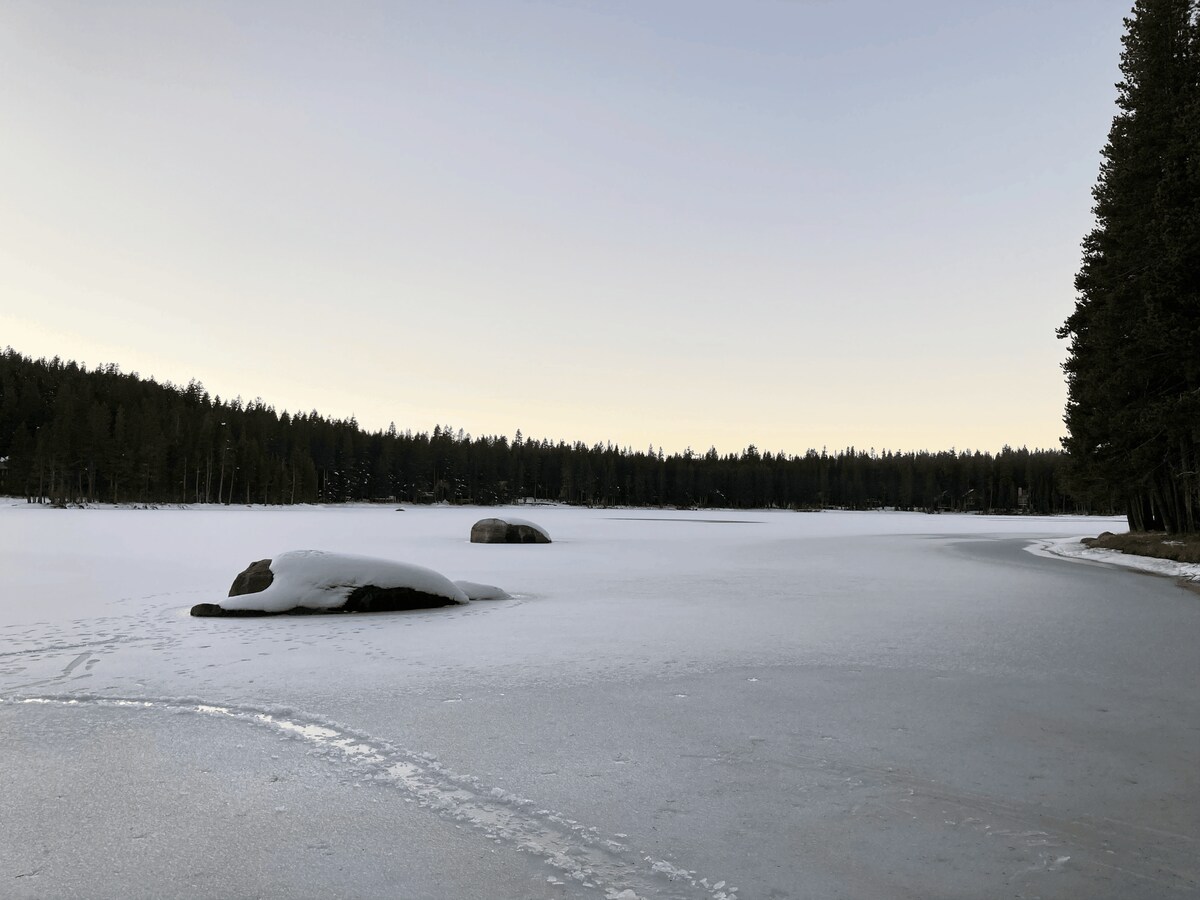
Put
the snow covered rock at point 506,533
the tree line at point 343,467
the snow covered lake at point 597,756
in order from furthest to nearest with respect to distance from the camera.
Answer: the tree line at point 343,467
the snow covered rock at point 506,533
the snow covered lake at point 597,756

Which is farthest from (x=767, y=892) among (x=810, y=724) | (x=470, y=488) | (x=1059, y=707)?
(x=470, y=488)

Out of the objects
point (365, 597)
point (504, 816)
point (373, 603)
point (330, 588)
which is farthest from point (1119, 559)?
point (504, 816)

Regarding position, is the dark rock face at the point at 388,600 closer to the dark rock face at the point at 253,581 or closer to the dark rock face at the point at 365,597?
the dark rock face at the point at 365,597

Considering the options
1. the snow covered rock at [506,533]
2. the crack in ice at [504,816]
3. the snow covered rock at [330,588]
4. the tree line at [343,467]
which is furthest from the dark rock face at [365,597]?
the tree line at [343,467]

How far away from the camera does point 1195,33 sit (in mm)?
23656

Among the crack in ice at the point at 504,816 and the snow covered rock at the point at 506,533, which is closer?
the crack in ice at the point at 504,816

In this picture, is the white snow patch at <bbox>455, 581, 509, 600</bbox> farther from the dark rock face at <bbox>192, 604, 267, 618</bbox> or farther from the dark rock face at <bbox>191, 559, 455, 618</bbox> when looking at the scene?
the dark rock face at <bbox>192, 604, 267, 618</bbox>

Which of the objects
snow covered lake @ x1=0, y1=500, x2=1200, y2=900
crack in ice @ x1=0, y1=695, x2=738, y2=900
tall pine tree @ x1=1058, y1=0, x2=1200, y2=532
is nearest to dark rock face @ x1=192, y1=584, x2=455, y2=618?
snow covered lake @ x1=0, y1=500, x2=1200, y2=900

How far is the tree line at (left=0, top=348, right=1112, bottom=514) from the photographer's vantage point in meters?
91.4

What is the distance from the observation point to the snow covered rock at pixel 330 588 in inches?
434

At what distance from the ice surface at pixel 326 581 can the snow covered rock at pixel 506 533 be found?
16455 mm

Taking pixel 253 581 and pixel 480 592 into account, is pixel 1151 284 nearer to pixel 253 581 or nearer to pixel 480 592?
pixel 480 592

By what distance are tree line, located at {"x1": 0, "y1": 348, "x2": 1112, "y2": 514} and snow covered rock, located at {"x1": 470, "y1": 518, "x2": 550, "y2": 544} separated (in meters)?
24.5

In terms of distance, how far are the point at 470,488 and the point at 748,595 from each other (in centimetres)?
14050
